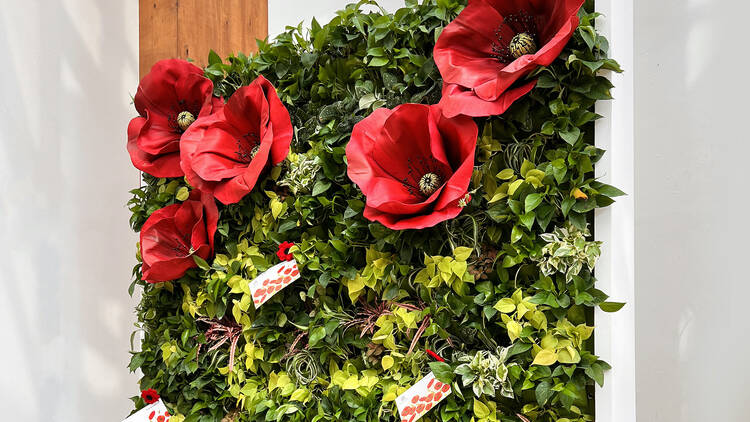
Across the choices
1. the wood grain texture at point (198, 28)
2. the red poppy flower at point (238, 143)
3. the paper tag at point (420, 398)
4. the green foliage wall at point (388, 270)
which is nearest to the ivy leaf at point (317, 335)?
the green foliage wall at point (388, 270)

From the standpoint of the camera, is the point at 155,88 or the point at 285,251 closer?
the point at 285,251

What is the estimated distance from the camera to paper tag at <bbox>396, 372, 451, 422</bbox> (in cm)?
95

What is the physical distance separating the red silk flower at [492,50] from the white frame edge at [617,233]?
0.09m

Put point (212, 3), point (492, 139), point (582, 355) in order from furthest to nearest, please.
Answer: point (212, 3)
point (492, 139)
point (582, 355)

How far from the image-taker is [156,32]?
176cm

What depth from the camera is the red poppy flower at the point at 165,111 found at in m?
1.36

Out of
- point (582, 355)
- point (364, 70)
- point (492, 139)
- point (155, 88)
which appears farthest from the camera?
point (155, 88)

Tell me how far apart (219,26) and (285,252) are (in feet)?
2.75
